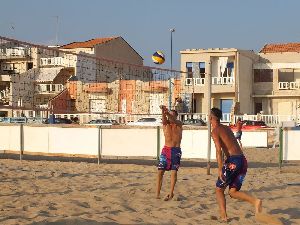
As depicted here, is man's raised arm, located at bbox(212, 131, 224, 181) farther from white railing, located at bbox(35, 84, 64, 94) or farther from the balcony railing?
white railing, located at bbox(35, 84, 64, 94)

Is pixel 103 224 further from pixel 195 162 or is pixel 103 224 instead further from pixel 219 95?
pixel 219 95

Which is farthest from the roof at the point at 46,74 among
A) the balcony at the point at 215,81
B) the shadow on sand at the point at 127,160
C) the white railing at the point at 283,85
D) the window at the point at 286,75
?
the shadow on sand at the point at 127,160

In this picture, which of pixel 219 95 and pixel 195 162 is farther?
pixel 219 95

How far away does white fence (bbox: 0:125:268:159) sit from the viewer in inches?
497

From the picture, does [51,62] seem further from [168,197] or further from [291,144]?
[168,197]

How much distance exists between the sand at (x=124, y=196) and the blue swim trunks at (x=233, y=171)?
0.54 metres

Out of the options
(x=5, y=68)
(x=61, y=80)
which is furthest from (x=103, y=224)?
(x=5, y=68)

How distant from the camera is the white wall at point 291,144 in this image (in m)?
11.5

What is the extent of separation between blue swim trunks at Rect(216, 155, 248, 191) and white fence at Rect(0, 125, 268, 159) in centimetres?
642

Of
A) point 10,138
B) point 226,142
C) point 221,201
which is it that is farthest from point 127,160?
point 226,142

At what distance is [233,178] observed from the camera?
233 inches

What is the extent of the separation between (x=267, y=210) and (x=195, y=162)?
22.3 feet

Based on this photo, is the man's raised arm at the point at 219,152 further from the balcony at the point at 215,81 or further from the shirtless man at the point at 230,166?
the balcony at the point at 215,81

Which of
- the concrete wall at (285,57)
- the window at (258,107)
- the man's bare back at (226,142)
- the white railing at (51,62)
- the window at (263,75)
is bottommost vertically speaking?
the man's bare back at (226,142)
